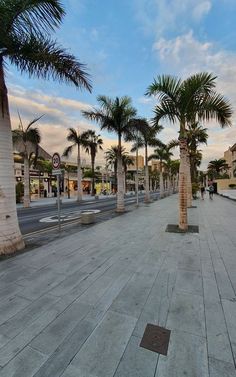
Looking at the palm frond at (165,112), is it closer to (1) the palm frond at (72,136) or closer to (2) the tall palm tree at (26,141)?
(2) the tall palm tree at (26,141)

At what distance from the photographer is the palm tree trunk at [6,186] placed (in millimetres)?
5082

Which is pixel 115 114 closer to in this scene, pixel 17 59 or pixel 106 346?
pixel 17 59

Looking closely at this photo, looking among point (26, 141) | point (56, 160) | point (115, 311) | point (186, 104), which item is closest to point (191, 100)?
point (186, 104)

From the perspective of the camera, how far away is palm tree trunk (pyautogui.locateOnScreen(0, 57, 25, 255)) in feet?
16.7

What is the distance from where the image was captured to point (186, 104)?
7691mm

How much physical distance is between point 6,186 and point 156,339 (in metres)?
4.45

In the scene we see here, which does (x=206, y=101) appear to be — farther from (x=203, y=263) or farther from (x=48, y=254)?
(x=48, y=254)

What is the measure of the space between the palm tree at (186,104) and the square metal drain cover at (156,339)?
5526 mm

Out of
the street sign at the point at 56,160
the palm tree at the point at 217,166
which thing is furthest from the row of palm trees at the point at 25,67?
the palm tree at the point at 217,166

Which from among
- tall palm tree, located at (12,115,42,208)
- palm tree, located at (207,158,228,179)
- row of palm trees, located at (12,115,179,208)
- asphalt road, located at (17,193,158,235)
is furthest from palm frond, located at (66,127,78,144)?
palm tree, located at (207,158,228,179)

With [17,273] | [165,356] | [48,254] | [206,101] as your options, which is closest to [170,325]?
[165,356]

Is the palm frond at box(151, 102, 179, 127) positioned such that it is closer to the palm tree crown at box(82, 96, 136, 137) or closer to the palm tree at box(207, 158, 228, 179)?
the palm tree crown at box(82, 96, 136, 137)

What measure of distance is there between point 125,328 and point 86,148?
28425 mm

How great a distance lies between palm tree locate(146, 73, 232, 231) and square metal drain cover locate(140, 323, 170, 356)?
5526 mm
